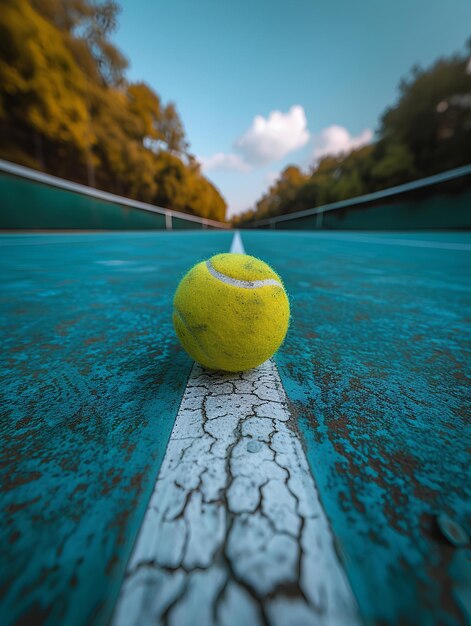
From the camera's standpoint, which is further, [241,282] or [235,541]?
[241,282]

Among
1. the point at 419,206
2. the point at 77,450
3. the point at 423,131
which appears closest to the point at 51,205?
the point at 77,450

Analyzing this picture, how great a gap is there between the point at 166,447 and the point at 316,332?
93 centimetres

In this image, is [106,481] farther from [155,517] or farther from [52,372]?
[52,372]

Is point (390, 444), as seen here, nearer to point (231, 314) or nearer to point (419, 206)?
point (231, 314)

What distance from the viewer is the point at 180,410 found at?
0.76m

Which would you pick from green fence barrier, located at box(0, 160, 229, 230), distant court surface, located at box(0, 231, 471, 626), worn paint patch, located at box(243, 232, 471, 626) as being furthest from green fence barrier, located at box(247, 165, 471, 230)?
green fence barrier, located at box(0, 160, 229, 230)

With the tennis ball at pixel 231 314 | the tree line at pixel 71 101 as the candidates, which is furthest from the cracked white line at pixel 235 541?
the tree line at pixel 71 101

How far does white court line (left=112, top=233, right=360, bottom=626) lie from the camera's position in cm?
37

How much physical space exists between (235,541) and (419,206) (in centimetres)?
1330

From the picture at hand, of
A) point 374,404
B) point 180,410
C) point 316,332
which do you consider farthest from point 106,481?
point 316,332

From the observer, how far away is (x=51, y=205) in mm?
9383

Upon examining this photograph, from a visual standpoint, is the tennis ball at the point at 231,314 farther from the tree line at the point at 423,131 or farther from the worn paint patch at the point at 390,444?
the tree line at the point at 423,131

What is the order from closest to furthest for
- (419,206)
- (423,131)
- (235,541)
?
(235,541)
(419,206)
(423,131)

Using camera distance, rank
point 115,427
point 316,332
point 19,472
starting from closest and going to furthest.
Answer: point 19,472 → point 115,427 → point 316,332
